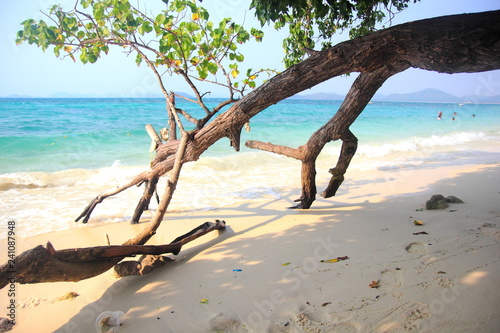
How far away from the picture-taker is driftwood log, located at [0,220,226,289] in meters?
2.15

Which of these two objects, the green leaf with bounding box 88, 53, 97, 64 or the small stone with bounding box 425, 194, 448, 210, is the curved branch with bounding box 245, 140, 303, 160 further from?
the green leaf with bounding box 88, 53, 97, 64

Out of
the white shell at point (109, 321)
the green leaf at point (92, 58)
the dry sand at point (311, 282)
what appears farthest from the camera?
the green leaf at point (92, 58)

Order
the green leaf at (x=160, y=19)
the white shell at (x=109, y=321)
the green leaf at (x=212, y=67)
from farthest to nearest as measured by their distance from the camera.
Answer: the green leaf at (x=212, y=67) < the green leaf at (x=160, y=19) < the white shell at (x=109, y=321)

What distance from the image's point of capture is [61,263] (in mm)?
2422

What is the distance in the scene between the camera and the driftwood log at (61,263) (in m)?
2.15

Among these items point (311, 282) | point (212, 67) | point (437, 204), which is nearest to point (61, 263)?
point (311, 282)

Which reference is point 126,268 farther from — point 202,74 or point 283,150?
point 283,150

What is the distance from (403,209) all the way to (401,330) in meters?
3.30

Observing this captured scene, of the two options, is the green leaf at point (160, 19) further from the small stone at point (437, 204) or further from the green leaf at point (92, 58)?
the small stone at point (437, 204)

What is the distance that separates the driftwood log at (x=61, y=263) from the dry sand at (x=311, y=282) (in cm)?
34

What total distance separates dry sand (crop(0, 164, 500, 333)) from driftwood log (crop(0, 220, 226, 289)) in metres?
0.34

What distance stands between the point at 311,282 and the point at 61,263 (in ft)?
6.33

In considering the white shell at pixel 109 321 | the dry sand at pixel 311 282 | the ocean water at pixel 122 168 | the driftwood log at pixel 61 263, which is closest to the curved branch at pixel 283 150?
the dry sand at pixel 311 282

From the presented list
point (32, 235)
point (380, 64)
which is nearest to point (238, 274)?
point (380, 64)
